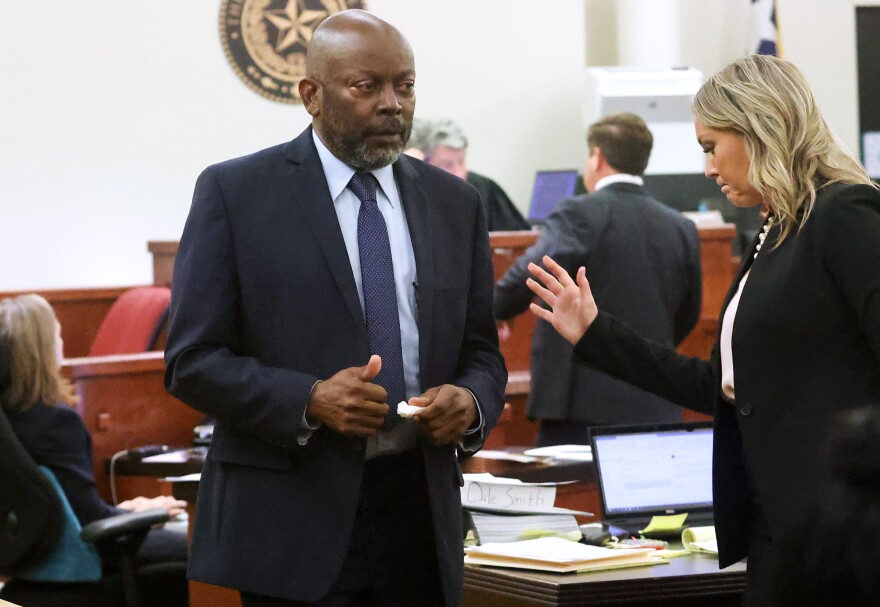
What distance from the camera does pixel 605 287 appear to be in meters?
4.22

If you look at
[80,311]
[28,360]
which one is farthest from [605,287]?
[80,311]

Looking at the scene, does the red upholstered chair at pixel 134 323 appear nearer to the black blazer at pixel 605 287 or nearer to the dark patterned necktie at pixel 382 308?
the black blazer at pixel 605 287

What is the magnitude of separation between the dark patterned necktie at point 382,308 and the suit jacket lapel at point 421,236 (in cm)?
4

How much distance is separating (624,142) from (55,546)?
80.6 inches

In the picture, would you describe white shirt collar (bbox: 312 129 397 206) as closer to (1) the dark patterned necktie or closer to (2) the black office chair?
(1) the dark patterned necktie

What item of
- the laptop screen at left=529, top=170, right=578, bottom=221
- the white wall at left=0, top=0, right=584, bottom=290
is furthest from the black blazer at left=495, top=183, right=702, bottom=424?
the white wall at left=0, top=0, right=584, bottom=290

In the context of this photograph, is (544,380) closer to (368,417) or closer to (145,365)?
(145,365)

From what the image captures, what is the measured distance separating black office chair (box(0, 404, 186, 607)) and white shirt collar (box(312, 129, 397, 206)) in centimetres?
153

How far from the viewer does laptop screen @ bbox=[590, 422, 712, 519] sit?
2867 mm

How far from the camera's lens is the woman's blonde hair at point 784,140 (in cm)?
197

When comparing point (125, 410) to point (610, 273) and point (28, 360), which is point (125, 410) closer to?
point (28, 360)

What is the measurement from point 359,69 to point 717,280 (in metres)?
4.07

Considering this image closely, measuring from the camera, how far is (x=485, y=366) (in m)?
2.18

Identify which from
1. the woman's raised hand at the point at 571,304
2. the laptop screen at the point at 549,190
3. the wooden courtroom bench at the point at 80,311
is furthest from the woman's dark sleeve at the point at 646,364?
the laptop screen at the point at 549,190
